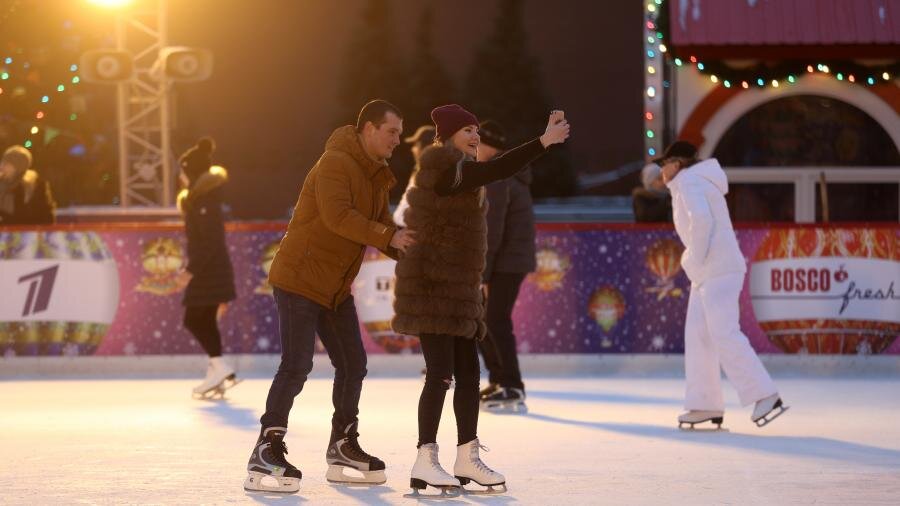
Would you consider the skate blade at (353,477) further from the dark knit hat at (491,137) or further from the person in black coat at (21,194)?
the person in black coat at (21,194)

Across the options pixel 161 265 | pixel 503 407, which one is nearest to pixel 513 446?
pixel 503 407

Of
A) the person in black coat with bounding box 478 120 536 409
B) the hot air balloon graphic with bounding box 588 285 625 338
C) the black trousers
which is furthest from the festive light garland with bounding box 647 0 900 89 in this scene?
the black trousers

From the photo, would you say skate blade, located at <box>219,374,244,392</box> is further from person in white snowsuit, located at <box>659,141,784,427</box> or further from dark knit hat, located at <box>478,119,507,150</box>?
person in white snowsuit, located at <box>659,141,784,427</box>

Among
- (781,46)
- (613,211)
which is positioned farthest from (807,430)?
(613,211)

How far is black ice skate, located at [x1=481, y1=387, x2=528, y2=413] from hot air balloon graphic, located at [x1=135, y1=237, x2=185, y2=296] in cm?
377

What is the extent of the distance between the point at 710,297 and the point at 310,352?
9.14 ft

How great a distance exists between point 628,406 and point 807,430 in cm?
161

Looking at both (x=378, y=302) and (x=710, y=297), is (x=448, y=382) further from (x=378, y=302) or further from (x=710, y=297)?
(x=378, y=302)

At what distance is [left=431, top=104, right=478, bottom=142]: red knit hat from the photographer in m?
6.77

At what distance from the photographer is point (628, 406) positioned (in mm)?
10398

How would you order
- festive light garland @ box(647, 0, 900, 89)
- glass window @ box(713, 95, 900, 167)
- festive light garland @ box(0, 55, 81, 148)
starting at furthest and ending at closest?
1. festive light garland @ box(0, 55, 81, 148)
2. glass window @ box(713, 95, 900, 167)
3. festive light garland @ box(647, 0, 900, 89)

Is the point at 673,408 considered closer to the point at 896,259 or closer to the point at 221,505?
the point at 896,259

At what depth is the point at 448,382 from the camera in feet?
22.2

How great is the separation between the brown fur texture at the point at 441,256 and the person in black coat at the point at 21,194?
295 inches
